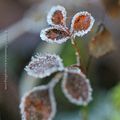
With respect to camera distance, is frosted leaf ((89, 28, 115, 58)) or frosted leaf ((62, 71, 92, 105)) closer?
frosted leaf ((62, 71, 92, 105))

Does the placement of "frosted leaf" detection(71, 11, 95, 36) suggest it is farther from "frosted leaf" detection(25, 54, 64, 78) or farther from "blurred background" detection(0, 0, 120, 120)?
"blurred background" detection(0, 0, 120, 120)

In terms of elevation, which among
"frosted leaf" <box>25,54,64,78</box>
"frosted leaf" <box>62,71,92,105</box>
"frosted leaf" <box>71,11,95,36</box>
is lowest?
"frosted leaf" <box>62,71,92,105</box>

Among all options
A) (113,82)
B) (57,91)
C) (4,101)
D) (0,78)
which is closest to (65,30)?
(0,78)

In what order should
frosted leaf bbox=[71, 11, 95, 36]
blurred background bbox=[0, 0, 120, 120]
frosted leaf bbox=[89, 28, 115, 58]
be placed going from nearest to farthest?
frosted leaf bbox=[71, 11, 95, 36] < frosted leaf bbox=[89, 28, 115, 58] < blurred background bbox=[0, 0, 120, 120]

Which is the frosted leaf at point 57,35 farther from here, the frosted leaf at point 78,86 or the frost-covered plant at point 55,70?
the frosted leaf at point 78,86

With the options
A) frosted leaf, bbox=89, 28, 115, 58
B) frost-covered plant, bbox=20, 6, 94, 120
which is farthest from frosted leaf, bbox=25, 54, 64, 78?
frosted leaf, bbox=89, 28, 115, 58

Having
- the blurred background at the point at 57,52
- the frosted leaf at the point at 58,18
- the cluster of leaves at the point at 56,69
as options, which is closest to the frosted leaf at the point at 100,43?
the cluster of leaves at the point at 56,69

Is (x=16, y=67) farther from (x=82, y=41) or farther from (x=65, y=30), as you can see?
(x=65, y=30)
